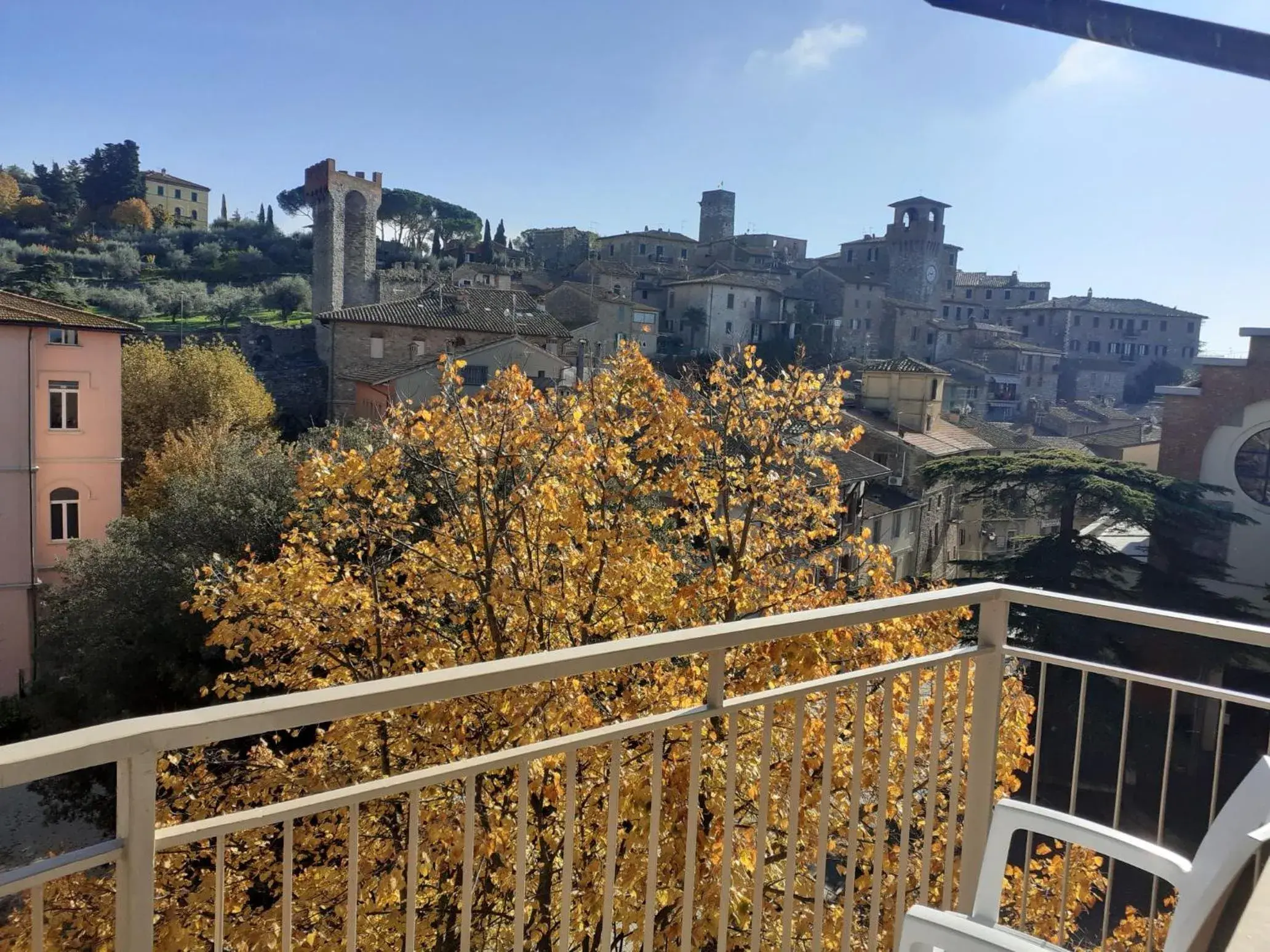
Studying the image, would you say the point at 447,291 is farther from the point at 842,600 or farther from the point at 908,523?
the point at 842,600

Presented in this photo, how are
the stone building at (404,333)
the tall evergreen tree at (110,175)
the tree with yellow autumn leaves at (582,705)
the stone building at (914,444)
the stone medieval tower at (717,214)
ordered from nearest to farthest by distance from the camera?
1. the tree with yellow autumn leaves at (582,705)
2. the stone building at (914,444)
3. the stone building at (404,333)
4. the tall evergreen tree at (110,175)
5. the stone medieval tower at (717,214)

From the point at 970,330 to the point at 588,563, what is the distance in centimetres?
5712

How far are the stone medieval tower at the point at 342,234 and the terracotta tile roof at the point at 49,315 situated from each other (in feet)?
93.5

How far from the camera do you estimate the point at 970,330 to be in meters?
58.9

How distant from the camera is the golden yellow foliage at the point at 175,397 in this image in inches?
997

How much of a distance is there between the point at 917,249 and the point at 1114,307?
14085mm

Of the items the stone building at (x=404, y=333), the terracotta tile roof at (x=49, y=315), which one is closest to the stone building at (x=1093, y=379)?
the stone building at (x=404, y=333)

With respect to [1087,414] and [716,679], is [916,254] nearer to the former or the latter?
[1087,414]

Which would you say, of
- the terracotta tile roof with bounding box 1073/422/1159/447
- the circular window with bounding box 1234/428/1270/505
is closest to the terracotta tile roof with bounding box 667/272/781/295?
the terracotta tile roof with bounding box 1073/422/1159/447

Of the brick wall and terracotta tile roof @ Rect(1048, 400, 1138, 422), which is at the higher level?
the brick wall

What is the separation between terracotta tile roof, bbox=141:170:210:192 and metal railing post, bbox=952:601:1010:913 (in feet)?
239

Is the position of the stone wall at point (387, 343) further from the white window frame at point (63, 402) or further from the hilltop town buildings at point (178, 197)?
the hilltop town buildings at point (178, 197)

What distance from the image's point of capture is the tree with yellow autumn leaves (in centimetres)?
441

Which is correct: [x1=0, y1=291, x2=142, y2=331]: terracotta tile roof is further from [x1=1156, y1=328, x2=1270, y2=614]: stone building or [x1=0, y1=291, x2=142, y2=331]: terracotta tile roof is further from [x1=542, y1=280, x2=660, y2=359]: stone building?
[x1=542, y1=280, x2=660, y2=359]: stone building
